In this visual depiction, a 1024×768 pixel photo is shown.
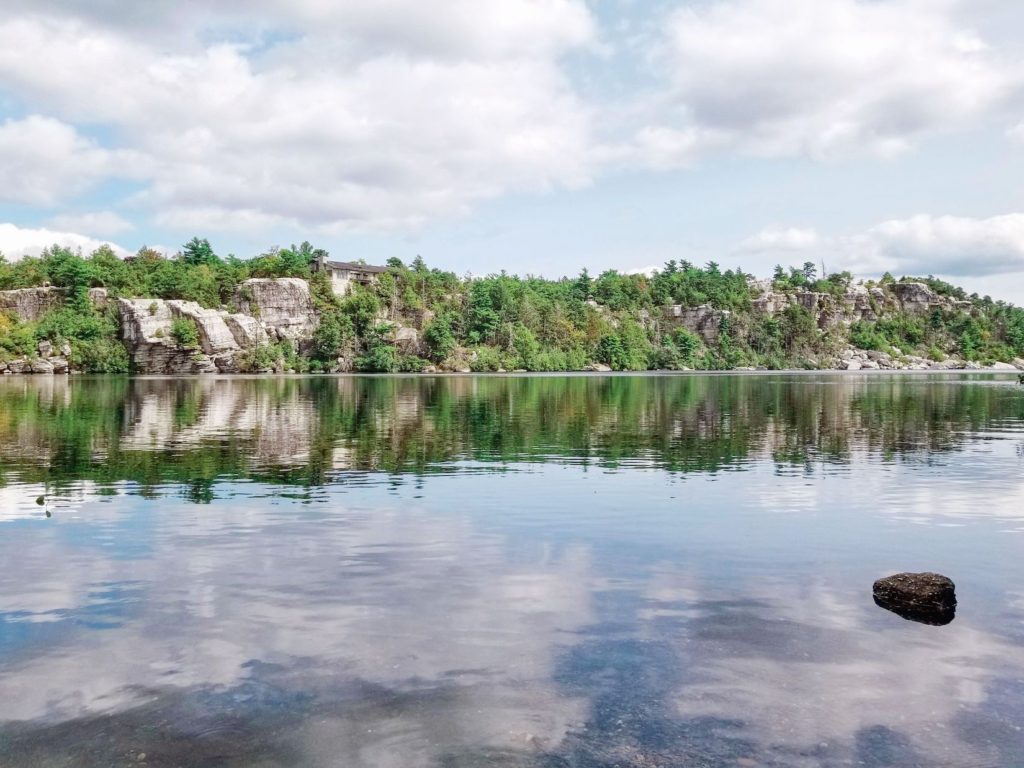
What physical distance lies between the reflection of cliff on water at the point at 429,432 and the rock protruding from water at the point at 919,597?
14.6m

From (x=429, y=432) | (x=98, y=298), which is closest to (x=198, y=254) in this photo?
(x=98, y=298)

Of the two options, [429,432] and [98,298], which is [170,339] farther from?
[429,432]

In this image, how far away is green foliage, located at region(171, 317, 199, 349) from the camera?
14275cm

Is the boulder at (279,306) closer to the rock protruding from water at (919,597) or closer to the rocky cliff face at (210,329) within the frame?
the rocky cliff face at (210,329)

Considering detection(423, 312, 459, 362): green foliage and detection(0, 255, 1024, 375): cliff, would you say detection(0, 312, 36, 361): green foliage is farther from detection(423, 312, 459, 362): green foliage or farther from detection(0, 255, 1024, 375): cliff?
detection(423, 312, 459, 362): green foliage

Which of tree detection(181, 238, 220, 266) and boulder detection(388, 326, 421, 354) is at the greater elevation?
tree detection(181, 238, 220, 266)

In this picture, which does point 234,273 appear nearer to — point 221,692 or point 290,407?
point 290,407

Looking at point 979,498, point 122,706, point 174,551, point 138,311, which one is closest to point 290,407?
point 174,551

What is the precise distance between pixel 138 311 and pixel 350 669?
496ft

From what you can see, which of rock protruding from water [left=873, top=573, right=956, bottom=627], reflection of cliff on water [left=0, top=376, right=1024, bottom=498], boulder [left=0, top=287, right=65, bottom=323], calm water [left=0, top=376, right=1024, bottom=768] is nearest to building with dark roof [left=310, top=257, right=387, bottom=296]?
boulder [left=0, top=287, right=65, bottom=323]

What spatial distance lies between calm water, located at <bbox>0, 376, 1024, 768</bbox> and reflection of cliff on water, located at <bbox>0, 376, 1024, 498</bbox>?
0.81 metres

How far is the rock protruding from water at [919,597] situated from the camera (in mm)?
12125

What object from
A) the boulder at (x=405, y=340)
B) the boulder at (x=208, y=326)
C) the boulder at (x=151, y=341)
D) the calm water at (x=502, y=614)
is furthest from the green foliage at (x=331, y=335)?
the calm water at (x=502, y=614)

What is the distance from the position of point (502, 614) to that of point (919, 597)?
22.1ft
